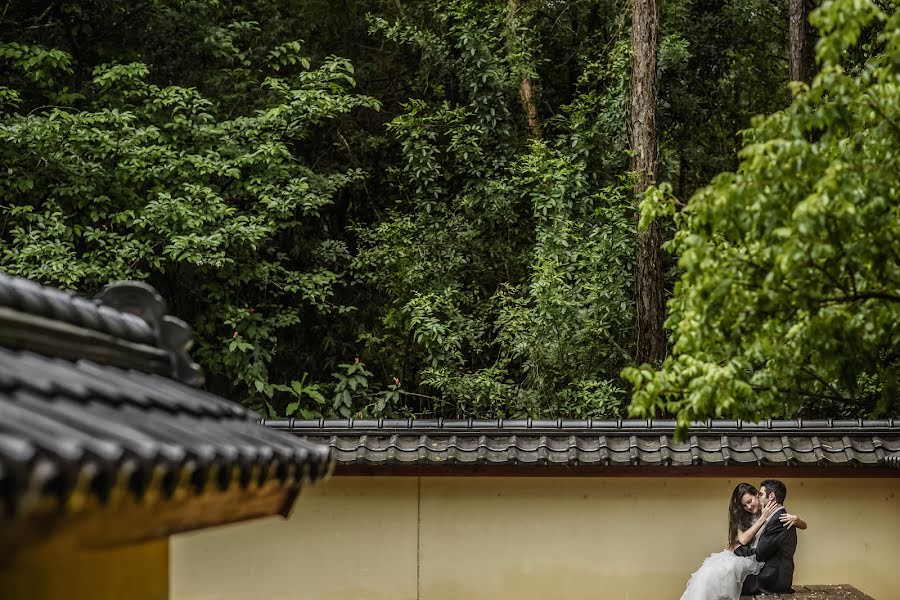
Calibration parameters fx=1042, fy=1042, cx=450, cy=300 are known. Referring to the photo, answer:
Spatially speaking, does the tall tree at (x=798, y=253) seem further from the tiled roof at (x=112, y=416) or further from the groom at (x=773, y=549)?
the groom at (x=773, y=549)

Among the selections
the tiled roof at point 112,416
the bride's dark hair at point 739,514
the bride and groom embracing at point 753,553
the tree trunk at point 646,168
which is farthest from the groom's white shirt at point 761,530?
the tiled roof at point 112,416

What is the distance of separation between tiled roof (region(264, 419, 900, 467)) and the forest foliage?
4.04 feet

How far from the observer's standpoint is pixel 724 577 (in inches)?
354

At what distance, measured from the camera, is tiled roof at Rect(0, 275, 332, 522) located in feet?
5.71

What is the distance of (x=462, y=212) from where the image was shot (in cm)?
1731

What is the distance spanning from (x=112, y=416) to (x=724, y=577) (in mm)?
7619

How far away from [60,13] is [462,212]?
23.2 ft

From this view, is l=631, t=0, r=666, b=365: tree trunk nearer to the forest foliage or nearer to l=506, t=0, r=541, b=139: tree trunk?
the forest foliage

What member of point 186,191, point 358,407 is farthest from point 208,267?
point 358,407

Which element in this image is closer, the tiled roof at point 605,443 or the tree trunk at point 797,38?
the tiled roof at point 605,443

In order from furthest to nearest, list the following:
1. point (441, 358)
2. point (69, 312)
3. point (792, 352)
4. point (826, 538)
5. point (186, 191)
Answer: point (441, 358), point (186, 191), point (826, 538), point (792, 352), point (69, 312)

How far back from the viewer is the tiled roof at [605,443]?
388 inches

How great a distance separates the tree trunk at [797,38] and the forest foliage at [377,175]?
1.09 m

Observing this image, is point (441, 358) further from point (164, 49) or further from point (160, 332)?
point (160, 332)
